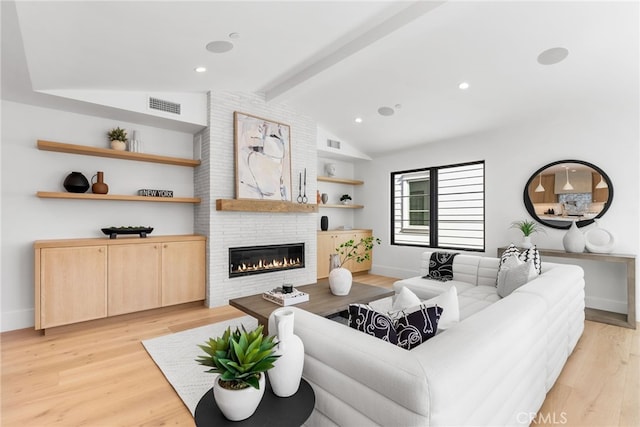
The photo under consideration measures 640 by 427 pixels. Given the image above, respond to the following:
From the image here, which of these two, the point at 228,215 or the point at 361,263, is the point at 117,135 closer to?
the point at 228,215

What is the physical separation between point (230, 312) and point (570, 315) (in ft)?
11.4

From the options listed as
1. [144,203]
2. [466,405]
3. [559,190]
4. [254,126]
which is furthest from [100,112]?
[559,190]

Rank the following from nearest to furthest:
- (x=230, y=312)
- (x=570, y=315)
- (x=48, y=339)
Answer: (x=570, y=315)
(x=48, y=339)
(x=230, y=312)

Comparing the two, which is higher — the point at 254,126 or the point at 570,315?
the point at 254,126

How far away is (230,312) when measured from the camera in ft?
13.0

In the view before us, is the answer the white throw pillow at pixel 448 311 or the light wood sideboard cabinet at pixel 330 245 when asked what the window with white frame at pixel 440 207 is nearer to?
the light wood sideboard cabinet at pixel 330 245

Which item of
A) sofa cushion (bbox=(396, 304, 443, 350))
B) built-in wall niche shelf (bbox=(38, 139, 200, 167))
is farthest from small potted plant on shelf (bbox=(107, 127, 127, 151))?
sofa cushion (bbox=(396, 304, 443, 350))

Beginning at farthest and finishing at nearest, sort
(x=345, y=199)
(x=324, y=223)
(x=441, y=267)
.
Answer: (x=345, y=199)
(x=324, y=223)
(x=441, y=267)

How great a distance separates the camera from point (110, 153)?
12.1ft

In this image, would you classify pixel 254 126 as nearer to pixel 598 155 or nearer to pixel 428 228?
pixel 428 228

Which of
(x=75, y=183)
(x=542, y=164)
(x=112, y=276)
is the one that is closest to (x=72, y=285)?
(x=112, y=276)

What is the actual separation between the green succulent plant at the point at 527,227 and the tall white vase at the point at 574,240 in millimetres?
414

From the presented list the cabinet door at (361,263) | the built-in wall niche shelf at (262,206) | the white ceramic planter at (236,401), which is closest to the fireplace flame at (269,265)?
the built-in wall niche shelf at (262,206)

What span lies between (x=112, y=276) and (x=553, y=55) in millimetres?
5126
